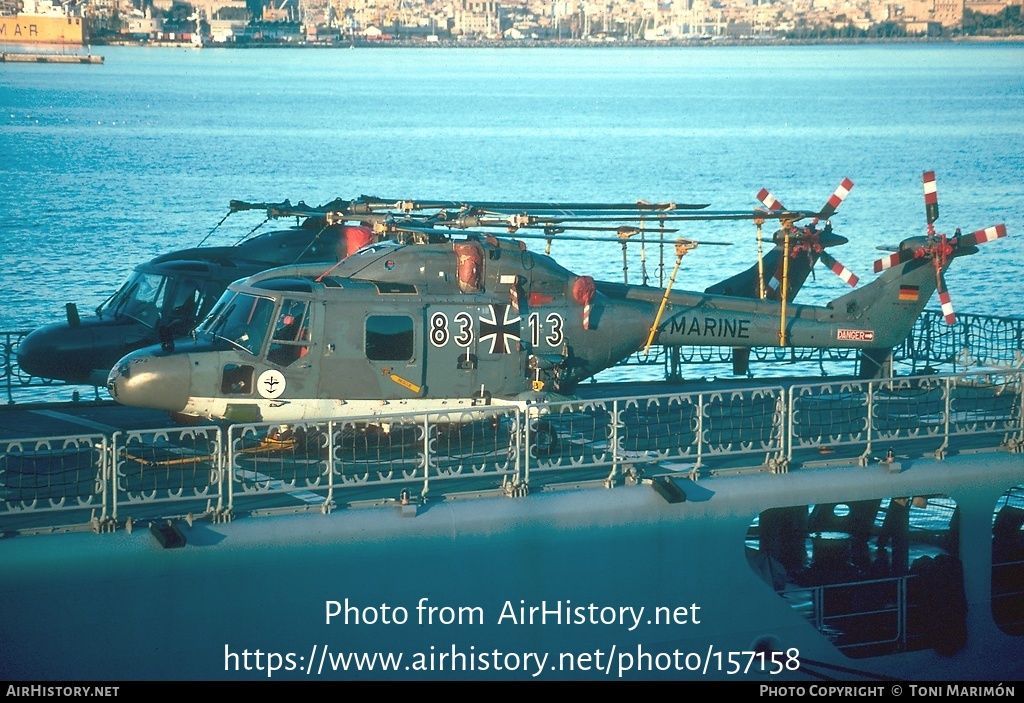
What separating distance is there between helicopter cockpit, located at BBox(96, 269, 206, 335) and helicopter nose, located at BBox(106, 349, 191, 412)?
4.16 metres

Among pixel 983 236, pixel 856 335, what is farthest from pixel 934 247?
pixel 856 335

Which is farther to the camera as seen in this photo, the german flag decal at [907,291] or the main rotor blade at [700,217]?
the german flag decal at [907,291]

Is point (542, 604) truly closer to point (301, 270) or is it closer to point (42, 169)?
point (301, 270)

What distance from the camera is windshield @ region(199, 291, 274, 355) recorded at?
17.1 metres

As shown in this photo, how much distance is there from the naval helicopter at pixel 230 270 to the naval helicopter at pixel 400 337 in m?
1.02

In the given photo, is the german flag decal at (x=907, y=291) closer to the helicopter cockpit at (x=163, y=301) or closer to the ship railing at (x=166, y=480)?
the ship railing at (x=166, y=480)

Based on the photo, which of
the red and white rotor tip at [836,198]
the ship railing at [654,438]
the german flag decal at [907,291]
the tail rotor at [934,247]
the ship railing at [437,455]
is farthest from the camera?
the german flag decal at [907,291]

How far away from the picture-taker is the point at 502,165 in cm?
9281

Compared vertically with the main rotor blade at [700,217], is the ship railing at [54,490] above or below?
below

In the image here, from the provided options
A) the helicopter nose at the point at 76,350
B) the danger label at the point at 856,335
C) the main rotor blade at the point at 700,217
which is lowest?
the helicopter nose at the point at 76,350

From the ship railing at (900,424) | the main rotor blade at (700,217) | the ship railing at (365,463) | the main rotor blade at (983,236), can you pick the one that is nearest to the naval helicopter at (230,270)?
the main rotor blade at (700,217)

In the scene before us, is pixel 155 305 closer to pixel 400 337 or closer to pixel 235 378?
pixel 235 378

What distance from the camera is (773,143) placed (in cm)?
11106

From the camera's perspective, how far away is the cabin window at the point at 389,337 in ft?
56.7
